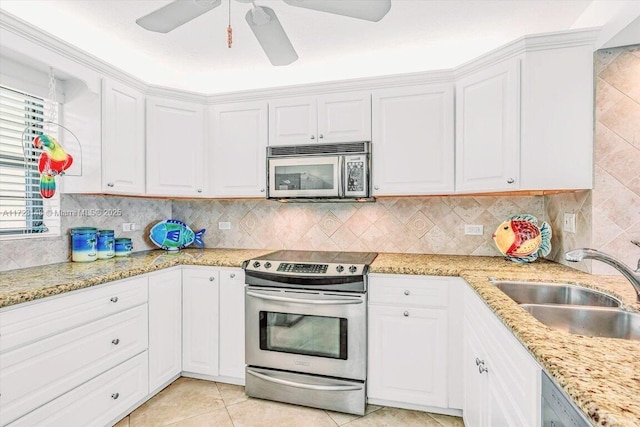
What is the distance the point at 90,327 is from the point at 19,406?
1.31 feet

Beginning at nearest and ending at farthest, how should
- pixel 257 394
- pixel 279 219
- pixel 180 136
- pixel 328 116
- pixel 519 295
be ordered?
pixel 519 295, pixel 257 394, pixel 328 116, pixel 180 136, pixel 279 219

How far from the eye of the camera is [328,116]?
2.44m

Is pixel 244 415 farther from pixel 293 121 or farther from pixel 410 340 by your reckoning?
pixel 293 121

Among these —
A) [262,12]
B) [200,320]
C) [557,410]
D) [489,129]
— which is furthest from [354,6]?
[200,320]

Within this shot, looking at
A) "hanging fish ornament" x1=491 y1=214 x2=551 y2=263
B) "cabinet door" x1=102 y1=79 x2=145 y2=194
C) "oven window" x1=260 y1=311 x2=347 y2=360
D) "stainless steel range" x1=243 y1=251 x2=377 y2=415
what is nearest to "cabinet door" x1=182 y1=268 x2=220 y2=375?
"stainless steel range" x1=243 y1=251 x2=377 y2=415

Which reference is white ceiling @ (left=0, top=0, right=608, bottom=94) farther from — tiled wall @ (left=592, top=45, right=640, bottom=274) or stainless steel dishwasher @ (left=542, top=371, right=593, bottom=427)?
stainless steel dishwasher @ (left=542, top=371, right=593, bottom=427)

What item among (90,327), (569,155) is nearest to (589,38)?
(569,155)

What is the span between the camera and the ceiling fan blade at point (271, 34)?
4.89 ft

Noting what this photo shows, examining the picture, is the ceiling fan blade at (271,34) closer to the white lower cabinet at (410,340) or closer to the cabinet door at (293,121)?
the cabinet door at (293,121)

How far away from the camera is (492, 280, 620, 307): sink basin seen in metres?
1.57

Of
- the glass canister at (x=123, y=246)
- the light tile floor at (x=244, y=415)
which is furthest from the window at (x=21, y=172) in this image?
the light tile floor at (x=244, y=415)

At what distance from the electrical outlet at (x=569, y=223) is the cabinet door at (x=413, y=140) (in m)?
0.68

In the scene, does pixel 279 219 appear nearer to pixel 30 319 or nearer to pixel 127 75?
pixel 127 75

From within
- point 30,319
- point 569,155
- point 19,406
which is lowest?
point 19,406
